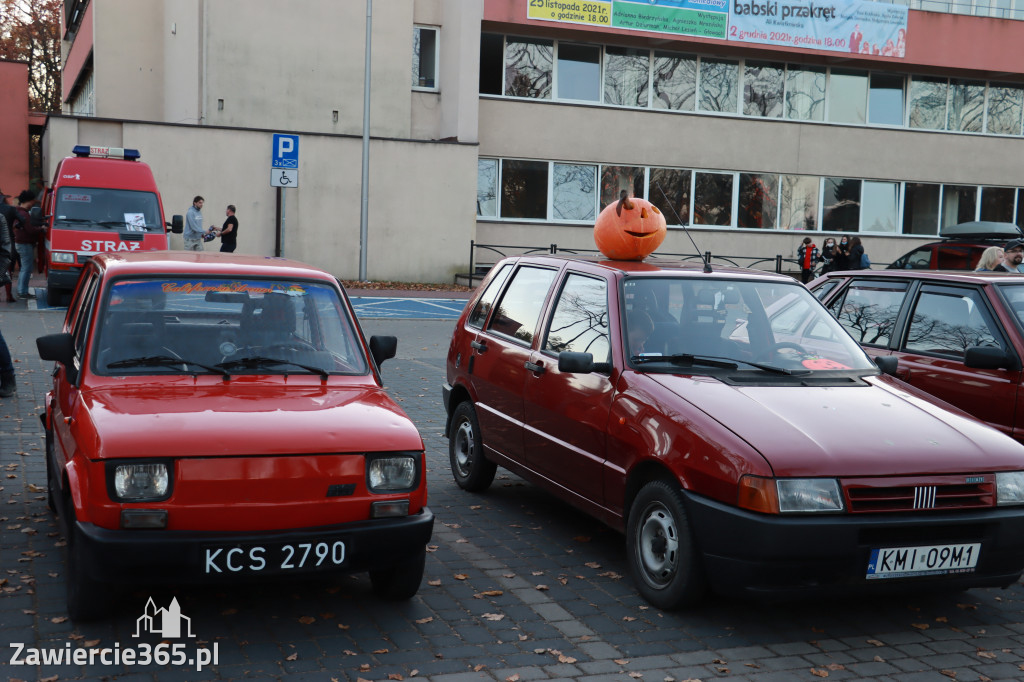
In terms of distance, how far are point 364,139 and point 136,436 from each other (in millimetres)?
22385

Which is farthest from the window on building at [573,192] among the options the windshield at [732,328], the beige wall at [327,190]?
the windshield at [732,328]

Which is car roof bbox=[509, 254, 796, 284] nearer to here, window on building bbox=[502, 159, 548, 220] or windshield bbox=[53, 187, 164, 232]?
windshield bbox=[53, 187, 164, 232]

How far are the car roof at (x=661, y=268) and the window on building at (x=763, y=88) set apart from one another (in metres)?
26.7

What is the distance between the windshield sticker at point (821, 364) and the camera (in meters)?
5.97

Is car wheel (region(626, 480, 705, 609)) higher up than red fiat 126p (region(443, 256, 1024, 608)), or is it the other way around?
red fiat 126p (region(443, 256, 1024, 608))

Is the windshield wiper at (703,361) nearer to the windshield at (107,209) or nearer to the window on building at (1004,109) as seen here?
the windshield at (107,209)

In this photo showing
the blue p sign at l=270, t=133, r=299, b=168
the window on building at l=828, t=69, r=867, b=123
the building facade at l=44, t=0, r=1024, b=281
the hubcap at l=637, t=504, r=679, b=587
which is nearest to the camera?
the hubcap at l=637, t=504, r=679, b=587

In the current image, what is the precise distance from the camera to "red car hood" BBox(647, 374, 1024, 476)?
479 centimetres

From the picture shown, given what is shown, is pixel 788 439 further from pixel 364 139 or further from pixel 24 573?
pixel 364 139

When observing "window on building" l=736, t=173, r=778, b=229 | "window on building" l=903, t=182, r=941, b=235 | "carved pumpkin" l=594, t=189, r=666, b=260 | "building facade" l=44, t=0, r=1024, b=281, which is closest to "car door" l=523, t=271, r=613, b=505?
"carved pumpkin" l=594, t=189, r=666, b=260

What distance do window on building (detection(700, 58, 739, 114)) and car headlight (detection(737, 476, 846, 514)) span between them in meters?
28.4

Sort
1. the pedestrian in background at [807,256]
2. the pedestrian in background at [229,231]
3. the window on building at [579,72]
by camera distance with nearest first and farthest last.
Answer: the pedestrian in background at [229,231], the pedestrian in background at [807,256], the window on building at [579,72]
